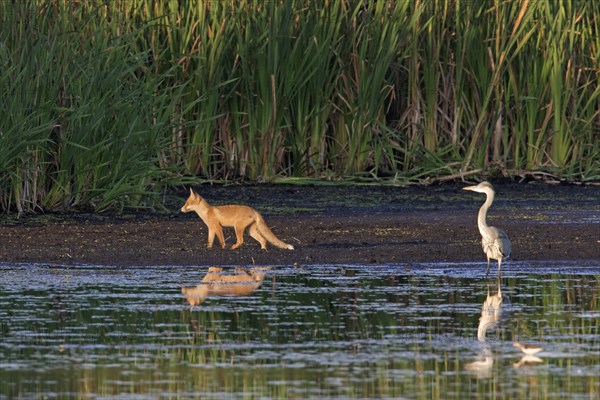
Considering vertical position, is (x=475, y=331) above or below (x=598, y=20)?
below

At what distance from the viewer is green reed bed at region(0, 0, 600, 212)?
16172 millimetres

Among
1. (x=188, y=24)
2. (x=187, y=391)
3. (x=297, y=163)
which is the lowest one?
(x=187, y=391)

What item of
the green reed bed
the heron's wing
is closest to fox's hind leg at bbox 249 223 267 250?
the heron's wing

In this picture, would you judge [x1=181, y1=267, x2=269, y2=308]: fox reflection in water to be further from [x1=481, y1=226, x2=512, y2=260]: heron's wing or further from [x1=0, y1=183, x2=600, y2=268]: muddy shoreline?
[x1=481, y1=226, x2=512, y2=260]: heron's wing

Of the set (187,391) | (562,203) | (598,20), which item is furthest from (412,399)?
(598,20)

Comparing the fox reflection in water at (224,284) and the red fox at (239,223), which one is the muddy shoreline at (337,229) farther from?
the fox reflection in water at (224,284)

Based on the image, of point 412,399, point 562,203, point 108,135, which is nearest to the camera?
point 412,399

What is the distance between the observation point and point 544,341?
738 cm

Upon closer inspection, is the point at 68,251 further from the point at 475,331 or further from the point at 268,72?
the point at 268,72

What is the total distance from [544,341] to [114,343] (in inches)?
85.9

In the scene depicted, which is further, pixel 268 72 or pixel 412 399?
pixel 268 72

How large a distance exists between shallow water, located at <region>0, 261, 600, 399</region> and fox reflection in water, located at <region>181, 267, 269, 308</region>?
3 cm

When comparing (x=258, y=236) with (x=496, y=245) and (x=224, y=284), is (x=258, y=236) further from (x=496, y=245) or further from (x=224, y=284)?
(x=496, y=245)

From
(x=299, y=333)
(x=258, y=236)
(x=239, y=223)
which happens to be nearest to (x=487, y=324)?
(x=299, y=333)
